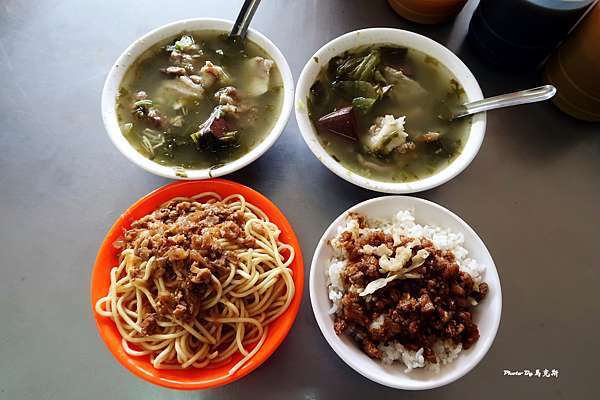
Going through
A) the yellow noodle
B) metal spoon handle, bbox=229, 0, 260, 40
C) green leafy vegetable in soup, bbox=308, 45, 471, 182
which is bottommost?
the yellow noodle

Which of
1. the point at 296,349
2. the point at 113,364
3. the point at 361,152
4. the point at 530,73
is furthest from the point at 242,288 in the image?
the point at 530,73

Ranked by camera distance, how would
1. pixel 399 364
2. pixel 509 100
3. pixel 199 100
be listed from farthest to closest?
pixel 199 100 → pixel 509 100 → pixel 399 364

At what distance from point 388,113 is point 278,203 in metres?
0.61

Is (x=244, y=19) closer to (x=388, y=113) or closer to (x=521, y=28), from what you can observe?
(x=388, y=113)

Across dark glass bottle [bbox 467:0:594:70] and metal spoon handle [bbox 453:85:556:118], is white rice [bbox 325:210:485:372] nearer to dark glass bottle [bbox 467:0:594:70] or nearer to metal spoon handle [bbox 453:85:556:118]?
metal spoon handle [bbox 453:85:556:118]

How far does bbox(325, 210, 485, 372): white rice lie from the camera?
149 centimetres

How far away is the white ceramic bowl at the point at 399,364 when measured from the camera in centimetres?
146

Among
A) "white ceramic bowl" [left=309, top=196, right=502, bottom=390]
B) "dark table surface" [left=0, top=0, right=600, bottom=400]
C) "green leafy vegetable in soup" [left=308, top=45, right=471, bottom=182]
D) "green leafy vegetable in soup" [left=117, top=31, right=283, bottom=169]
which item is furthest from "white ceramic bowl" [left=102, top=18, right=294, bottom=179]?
"white ceramic bowl" [left=309, top=196, right=502, bottom=390]

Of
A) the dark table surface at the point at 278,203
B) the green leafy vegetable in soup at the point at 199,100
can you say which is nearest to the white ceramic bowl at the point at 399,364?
the dark table surface at the point at 278,203

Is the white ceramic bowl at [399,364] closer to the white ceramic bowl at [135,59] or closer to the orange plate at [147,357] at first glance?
the orange plate at [147,357]

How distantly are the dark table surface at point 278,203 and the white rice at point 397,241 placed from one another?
267 millimetres

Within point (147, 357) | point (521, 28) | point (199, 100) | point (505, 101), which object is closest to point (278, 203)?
point (199, 100)

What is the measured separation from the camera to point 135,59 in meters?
1.93

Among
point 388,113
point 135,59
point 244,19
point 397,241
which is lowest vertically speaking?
point 397,241
